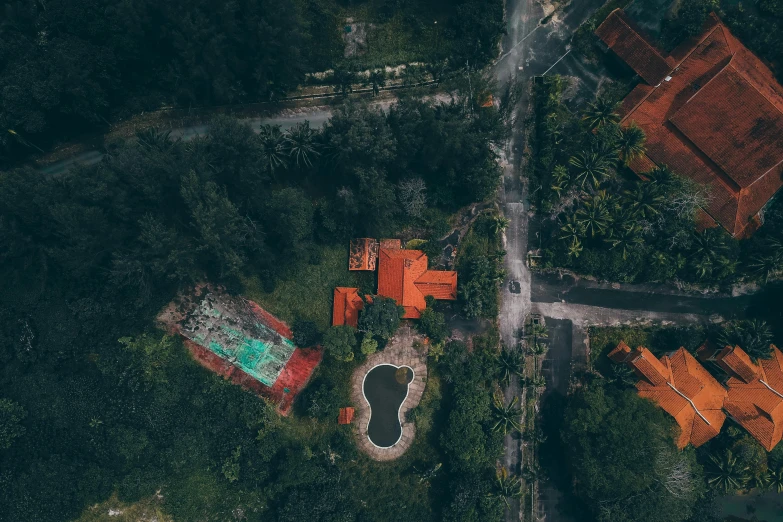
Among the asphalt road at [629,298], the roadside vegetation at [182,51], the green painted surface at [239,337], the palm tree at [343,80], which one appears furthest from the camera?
the asphalt road at [629,298]

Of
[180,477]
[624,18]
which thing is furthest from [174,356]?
[624,18]

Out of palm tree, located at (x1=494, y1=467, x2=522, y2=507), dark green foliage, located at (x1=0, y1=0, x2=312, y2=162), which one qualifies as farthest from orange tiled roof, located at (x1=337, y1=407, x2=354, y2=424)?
dark green foliage, located at (x1=0, y1=0, x2=312, y2=162)

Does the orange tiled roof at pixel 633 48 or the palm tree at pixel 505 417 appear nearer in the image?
the palm tree at pixel 505 417

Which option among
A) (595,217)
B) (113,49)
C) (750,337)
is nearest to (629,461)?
(750,337)

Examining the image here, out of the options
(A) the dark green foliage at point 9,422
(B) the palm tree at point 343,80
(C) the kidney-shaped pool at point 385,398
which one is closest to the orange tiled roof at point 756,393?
(C) the kidney-shaped pool at point 385,398

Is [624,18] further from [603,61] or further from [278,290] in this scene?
[278,290]

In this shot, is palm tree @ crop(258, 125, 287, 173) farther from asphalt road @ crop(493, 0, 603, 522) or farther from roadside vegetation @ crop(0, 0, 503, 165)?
asphalt road @ crop(493, 0, 603, 522)

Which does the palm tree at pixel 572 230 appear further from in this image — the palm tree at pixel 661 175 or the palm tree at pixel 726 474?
the palm tree at pixel 726 474
